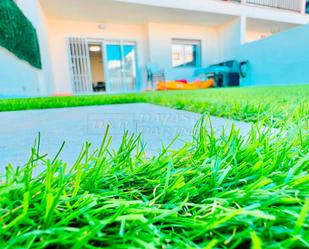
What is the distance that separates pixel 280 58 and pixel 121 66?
17.9 ft

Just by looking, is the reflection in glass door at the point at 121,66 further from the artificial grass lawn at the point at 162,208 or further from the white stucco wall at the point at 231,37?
the artificial grass lawn at the point at 162,208

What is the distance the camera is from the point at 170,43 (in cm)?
794

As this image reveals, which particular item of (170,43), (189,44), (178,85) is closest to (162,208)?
(178,85)

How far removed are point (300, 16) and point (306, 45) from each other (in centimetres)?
456

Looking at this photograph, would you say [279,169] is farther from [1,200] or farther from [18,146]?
[18,146]

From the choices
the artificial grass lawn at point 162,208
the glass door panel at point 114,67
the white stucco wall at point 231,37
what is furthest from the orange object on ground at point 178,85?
the artificial grass lawn at point 162,208

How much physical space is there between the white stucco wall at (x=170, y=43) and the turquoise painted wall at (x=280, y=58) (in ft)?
4.66

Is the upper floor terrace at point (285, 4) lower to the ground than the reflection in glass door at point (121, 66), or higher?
higher

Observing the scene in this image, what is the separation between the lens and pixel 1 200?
0.30 metres

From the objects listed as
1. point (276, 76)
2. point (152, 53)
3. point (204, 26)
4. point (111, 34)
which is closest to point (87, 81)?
point (111, 34)

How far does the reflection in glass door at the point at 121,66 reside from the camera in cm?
766

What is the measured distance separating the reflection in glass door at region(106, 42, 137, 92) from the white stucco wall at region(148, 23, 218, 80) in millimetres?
883

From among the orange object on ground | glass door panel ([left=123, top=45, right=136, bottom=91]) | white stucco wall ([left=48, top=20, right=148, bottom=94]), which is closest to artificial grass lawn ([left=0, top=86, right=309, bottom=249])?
the orange object on ground

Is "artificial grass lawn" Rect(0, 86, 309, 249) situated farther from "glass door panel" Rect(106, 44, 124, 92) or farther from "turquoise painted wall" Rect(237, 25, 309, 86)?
Result: "glass door panel" Rect(106, 44, 124, 92)
